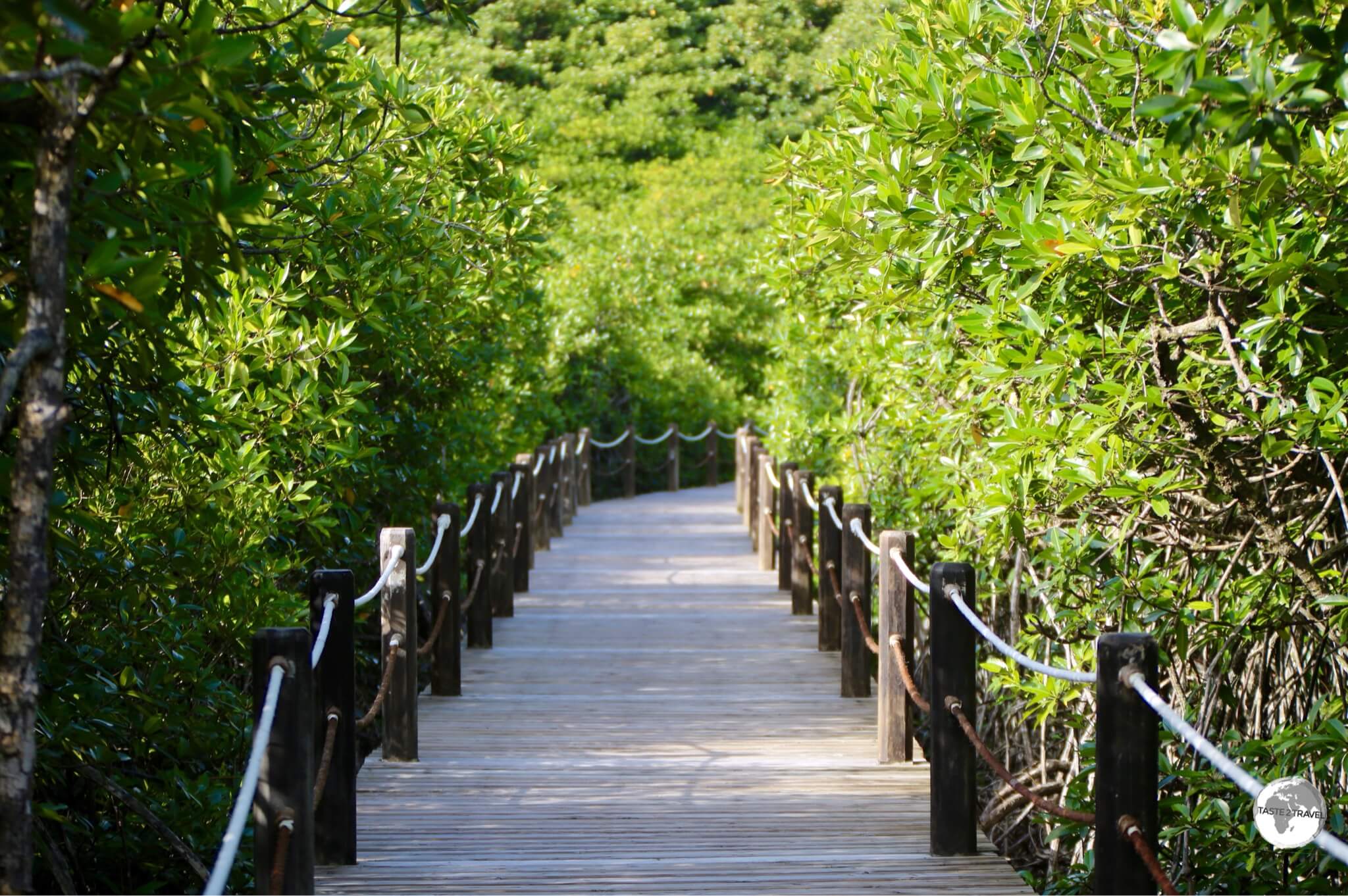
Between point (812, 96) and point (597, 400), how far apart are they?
39.1 ft

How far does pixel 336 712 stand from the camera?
443 centimetres

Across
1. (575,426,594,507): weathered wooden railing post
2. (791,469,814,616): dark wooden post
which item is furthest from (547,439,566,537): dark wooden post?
(791,469,814,616): dark wooden post

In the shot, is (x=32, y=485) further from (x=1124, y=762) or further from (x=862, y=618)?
(x=862, y=618)

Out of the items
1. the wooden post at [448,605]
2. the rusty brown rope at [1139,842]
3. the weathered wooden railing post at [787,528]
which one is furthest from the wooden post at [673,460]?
the rusty brown rope at [1139,842]

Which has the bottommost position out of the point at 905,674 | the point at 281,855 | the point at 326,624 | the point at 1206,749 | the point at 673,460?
the point at 281,855

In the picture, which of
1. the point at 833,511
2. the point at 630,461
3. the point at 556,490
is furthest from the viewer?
the point at 630,461

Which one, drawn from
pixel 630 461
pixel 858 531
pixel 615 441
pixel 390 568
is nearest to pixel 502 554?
pixel 858 531

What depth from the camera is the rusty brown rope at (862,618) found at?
6379 mm

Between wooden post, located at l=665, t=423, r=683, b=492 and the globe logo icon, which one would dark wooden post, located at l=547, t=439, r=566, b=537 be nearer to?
wooden post, located at l=665, t=423, r=683, b=492

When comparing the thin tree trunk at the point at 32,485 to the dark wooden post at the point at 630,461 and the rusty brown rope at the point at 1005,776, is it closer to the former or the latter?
the rusty brown rope at the point at 1005,776

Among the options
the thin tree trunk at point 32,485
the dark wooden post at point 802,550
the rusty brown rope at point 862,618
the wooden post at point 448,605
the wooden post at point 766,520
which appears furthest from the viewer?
the wooden post at point 766,520

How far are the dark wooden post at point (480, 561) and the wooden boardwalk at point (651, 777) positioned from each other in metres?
0.21

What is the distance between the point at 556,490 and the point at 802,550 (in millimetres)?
4761

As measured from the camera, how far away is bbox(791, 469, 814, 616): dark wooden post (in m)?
9.24
